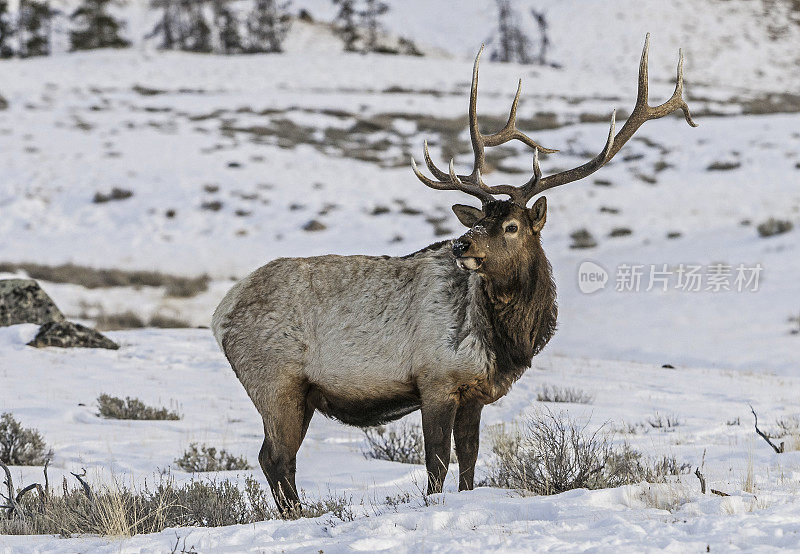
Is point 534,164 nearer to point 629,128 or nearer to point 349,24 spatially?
point 629,128

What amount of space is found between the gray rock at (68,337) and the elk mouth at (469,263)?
7261mm

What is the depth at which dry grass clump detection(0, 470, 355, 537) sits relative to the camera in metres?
3.96

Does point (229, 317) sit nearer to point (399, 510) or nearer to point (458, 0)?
point (399, 510)

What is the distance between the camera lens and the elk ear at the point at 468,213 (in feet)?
18.0

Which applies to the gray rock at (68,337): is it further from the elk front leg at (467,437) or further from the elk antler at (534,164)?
the elk front leg at (467,437)

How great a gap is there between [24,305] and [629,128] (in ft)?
29.0

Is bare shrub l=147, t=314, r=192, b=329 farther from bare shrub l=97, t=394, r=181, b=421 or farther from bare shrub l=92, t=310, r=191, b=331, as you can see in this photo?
bare shrub l=97, t=394, r=181, b=421

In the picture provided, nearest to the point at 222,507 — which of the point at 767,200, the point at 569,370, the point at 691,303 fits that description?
the point at 569,370

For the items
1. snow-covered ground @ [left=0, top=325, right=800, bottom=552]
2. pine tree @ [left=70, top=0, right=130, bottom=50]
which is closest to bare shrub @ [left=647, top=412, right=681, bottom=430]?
snow-covered ground @ [left=0, top=325, right=800, bottom=552]

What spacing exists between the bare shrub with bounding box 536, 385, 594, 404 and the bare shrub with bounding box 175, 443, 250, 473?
3.54 meters

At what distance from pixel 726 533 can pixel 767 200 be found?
778 inches

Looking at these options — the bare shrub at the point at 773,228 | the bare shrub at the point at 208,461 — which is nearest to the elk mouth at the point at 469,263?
the bare shrub at the point at 208,461

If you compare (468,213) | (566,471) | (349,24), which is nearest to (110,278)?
(468,213)

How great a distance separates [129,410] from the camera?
7.79m
